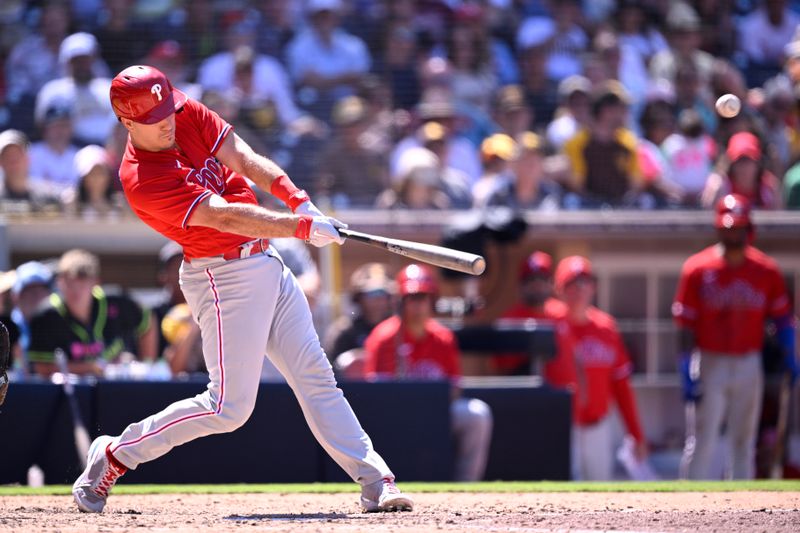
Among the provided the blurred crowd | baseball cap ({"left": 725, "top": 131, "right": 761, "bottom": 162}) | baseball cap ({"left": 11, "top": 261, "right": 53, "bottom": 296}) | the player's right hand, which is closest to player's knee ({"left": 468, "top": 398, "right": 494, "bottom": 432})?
the blurred crowd

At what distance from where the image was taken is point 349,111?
10.5 m

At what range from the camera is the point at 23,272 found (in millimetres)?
7902

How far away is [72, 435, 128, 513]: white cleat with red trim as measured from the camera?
5.18 m

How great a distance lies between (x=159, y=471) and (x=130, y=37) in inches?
204

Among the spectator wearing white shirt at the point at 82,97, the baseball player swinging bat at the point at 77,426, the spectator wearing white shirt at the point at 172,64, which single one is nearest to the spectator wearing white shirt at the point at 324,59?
the spectator wearing white shirt at the point at 172,64

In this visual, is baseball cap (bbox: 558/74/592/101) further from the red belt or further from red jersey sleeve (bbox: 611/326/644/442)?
the red belt

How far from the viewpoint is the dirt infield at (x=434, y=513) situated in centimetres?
464

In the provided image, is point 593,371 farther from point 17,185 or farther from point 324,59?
point 17,185

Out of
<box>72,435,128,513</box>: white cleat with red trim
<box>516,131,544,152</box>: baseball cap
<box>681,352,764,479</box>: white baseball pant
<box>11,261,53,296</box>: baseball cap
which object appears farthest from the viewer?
<box>516,131,544,152</box>: baseball cap

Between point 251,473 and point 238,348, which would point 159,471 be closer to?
point 251,473

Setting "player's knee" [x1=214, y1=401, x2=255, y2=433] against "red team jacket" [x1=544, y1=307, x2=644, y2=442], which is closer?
"player's knee" [x1=214, y1=401, x2=255, y2=433]

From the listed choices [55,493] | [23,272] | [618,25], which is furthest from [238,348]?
[618,25]

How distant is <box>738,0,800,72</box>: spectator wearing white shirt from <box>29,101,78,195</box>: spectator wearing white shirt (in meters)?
6.50

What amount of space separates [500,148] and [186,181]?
5.91 meters
